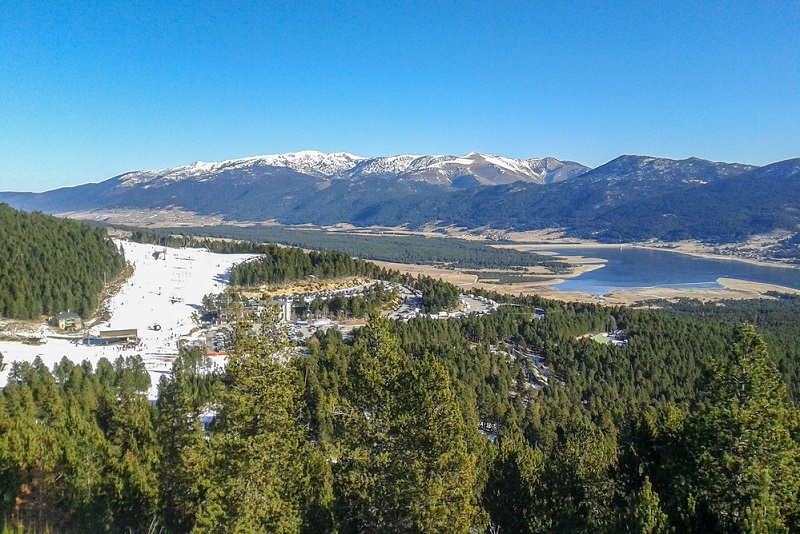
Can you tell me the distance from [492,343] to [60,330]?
4197 centimetres

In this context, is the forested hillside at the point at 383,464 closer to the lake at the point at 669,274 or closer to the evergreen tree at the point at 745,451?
the evergreen tree at the point at 745,451

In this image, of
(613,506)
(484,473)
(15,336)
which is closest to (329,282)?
(15,336)

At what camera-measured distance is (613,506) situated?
49.5 feet

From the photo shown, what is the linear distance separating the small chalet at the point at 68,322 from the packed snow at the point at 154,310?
43.6 inches

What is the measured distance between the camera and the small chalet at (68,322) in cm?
5378

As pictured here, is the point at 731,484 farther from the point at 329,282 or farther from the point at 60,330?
the point at 329,282

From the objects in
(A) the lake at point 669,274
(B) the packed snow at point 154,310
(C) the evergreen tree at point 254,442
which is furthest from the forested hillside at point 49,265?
(A) the lake at point 669,274

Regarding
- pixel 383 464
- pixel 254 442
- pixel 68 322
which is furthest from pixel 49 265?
pixel 383 464

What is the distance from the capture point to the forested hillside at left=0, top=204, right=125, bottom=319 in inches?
2171

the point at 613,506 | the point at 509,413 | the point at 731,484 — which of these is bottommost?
the point at 509,413

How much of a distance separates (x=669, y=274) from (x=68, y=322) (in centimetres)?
13308

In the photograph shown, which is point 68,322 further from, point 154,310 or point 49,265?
point 49,265

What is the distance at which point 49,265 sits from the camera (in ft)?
209

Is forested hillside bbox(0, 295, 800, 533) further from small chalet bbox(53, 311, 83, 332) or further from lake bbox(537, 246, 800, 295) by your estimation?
lake bbox(537, 246, 800, 295)
